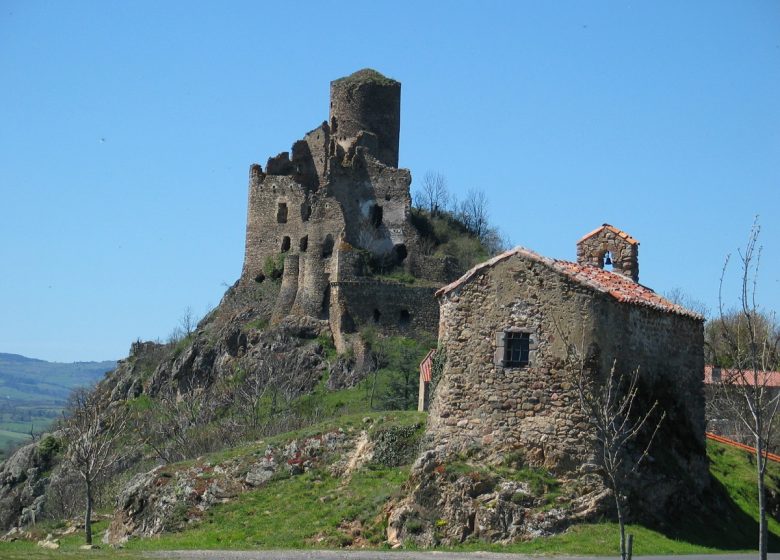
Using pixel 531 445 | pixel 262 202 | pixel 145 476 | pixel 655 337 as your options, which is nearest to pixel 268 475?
pixel 145 476

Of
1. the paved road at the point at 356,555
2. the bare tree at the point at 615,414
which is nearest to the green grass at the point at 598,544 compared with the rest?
the bare tree at the point at 615,414

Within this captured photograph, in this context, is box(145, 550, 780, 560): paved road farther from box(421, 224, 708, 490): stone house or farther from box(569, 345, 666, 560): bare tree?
box(421, 224, 708, 490): stone house

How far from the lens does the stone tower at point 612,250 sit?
3600cm

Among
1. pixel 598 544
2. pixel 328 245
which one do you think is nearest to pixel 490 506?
pixel 598 544

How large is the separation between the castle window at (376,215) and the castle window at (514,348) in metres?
46.6

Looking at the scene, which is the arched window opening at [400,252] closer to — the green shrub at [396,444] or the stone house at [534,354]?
the green shrub at [396,444]

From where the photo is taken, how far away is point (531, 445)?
1184 inches

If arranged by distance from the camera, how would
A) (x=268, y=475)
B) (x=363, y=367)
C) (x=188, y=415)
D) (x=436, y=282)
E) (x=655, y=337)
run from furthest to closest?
(x=436, y=282)
(x=363, y=367)
(x=188, y=415)
(x=268, y=475)
(x=655, y=337)

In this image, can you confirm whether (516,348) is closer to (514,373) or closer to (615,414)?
(514,373)

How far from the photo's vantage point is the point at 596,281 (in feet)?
102

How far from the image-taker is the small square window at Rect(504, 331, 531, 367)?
30.4 meters

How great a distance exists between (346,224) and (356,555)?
49.4 meters

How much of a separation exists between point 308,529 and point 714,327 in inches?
2009

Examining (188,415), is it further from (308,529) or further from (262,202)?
(308,529)
